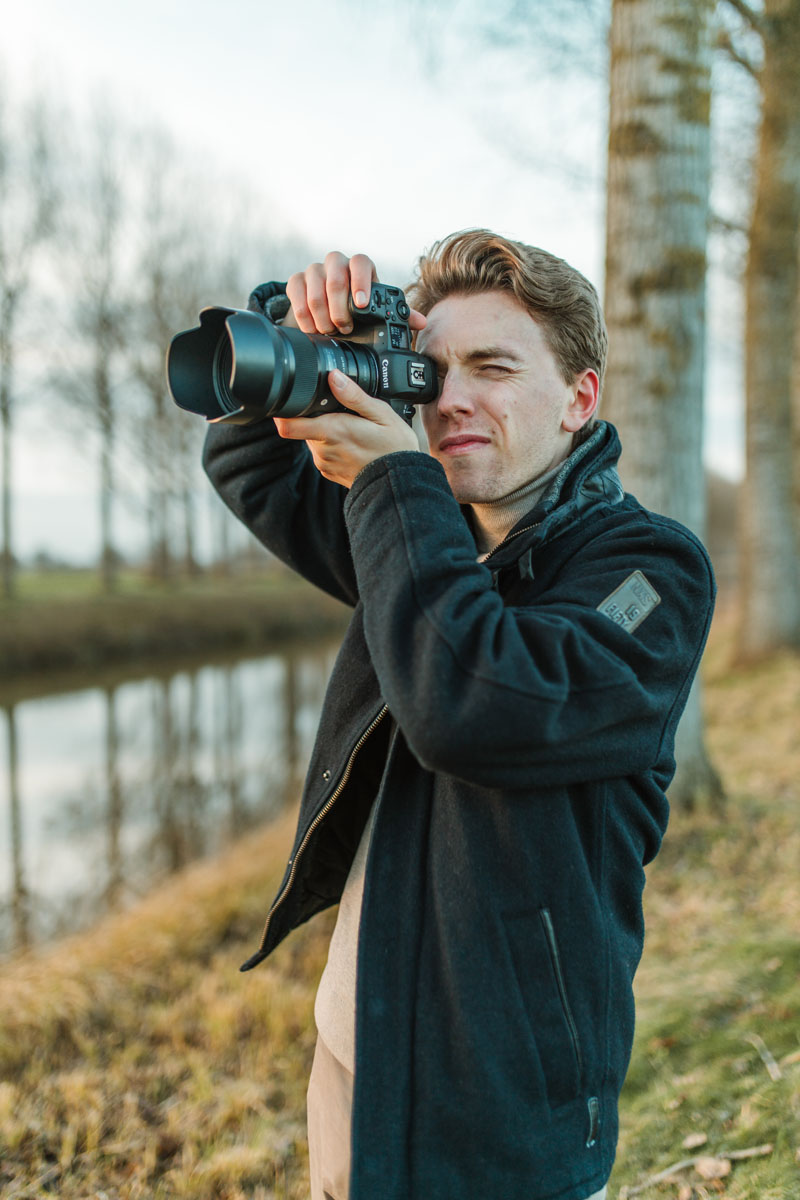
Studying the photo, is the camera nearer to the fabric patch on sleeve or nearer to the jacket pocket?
the fabric patch on sleeve

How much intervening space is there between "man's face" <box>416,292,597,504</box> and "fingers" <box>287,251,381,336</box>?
6.1 inches

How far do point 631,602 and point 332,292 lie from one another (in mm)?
673

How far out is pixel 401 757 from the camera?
1.29m

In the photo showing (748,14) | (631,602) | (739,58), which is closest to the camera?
(631,602)

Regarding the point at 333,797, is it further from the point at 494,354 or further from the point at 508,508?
the point at 494,354

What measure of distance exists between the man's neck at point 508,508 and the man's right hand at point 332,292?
311 millimetres

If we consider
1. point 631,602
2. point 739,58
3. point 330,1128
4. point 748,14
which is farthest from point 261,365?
point 739,58

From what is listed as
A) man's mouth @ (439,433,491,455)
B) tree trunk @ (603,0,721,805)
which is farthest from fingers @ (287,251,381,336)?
tree trunk @ (603,0,721,805)

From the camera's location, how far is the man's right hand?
143cm

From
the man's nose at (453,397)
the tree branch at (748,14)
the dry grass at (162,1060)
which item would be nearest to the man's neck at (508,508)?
the man's nose at (453,397)

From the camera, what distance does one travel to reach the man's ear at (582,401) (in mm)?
1478

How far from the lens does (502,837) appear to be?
119 centimetres

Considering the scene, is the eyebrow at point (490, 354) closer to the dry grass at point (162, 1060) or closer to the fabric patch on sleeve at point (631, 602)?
the fabric patch on sleeve at point (631, 602)

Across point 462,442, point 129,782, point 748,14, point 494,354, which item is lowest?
point 129,782
